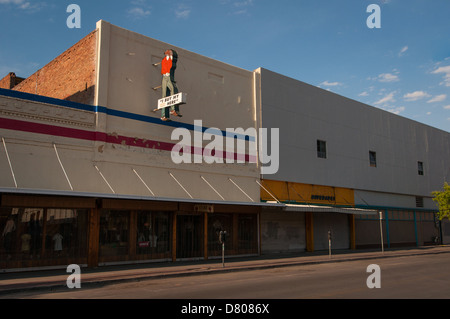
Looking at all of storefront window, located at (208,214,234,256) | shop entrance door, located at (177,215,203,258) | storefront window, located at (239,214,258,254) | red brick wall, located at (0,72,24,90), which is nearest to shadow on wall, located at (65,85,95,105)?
shop entrance door, located at (177,215,203,258)

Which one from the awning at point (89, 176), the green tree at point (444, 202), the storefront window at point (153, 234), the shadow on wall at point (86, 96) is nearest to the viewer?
the awning at point (89, 176)

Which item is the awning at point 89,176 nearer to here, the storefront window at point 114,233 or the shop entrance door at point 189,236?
the storefront window at point 114,233

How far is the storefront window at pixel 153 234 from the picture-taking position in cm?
1889

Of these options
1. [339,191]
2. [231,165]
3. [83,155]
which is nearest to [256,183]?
[231,165]

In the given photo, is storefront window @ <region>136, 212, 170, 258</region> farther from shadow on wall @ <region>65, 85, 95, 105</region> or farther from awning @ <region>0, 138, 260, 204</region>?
shadow on wall @ <region>65, 85, 95, 105</region>

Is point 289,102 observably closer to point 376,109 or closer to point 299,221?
point 299,221

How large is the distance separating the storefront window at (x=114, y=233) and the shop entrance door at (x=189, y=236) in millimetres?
2826

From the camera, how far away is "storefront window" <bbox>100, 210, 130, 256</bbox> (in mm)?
17641

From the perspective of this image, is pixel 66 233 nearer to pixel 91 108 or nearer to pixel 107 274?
pixel 107 274

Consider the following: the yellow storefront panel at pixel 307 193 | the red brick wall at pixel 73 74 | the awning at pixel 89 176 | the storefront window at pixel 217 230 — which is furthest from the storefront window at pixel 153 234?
the yellow storefront panel at pixel 307 193

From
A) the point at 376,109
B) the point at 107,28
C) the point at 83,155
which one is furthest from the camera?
the point at 376,109

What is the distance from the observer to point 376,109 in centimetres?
3419
